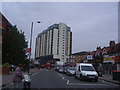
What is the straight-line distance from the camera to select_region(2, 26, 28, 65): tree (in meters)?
40.0

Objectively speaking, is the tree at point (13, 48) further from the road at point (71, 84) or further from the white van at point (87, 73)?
the white van at point (87, 73)

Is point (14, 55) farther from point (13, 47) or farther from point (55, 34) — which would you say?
point (55, 34)

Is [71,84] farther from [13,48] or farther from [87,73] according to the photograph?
[13,48]

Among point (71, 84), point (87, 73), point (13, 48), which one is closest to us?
point (71, 84)

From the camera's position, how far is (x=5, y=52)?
135 ft

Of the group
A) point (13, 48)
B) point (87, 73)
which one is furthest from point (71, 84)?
point (13, 48)

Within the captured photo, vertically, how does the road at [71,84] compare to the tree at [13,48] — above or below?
below

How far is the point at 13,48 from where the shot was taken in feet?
131

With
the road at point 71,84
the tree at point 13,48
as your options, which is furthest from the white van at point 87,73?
the tree at point 13,48

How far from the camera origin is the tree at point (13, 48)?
4003 cm

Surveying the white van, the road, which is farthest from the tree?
the white van

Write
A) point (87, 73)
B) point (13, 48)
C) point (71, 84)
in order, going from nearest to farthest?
point (71, 84) → point (87, 73) → point (13, 48)

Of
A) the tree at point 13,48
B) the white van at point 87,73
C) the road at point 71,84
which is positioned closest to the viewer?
the road at point 71,84

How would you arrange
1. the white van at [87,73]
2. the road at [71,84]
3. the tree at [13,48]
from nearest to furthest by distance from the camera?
the road at [71,84], the white van at [87,73], the tree at [13,48]
